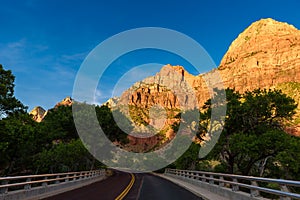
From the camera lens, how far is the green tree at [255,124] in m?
26.1

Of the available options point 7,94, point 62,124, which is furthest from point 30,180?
point 62,124

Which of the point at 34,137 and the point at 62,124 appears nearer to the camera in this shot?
the point at 34,137

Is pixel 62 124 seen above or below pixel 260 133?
above

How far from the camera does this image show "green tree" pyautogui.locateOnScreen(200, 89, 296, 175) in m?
26.1

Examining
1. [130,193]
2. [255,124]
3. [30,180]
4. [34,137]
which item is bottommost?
[130,193]

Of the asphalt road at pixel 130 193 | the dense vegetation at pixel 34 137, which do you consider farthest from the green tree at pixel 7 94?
the asphalt road at pixel 130 193

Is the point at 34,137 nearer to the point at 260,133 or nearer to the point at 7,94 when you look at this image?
the point at 7,94

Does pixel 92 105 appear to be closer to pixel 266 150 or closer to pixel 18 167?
pixel 18 167

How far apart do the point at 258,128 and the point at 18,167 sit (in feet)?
102

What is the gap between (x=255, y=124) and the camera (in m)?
31.2

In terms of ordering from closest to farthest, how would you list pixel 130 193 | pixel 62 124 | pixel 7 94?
pixel 130 193 → pixel 7 94 → pixel 62 124

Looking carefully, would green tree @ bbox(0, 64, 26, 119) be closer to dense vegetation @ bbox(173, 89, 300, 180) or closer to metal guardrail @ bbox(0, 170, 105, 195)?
metal guardrail @ bbox(0, 170, 105, 195)

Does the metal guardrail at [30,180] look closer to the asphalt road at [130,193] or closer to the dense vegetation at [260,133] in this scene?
the asphalt road at [130,193]

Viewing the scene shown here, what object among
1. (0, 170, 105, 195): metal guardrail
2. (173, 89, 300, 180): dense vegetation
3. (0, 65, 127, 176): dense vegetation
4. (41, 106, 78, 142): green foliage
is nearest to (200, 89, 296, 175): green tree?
(173, 89, 300, 180): dense vegetation
